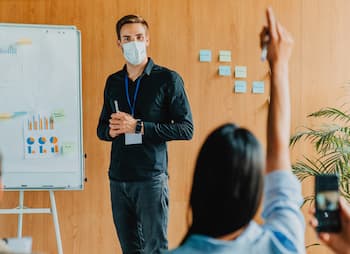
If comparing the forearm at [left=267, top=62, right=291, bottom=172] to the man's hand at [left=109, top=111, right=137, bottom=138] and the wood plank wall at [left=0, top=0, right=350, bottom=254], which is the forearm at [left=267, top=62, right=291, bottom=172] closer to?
the man's hand at [left=109, top=111, right=137, bottom=138]

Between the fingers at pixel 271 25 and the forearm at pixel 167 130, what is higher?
the fingers at pixel 271 25

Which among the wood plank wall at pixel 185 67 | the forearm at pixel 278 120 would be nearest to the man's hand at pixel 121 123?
the wood plank wall at pixel 185 67

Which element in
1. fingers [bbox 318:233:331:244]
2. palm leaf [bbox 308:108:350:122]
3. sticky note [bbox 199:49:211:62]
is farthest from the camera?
sticky note [bbox 199:49:211:62]

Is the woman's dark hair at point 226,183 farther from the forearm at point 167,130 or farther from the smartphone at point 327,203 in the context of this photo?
the forearm at point 167,130

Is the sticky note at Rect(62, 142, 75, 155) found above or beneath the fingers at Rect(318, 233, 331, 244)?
beneath

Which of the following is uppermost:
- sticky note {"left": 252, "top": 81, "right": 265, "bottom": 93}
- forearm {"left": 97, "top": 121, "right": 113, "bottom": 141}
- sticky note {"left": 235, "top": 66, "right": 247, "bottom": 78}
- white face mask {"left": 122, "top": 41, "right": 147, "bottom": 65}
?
white face mask {"left": 122, "top": 41, "right": 147, "bottom": 65}

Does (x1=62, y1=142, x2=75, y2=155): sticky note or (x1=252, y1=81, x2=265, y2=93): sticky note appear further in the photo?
(x1=252, y1=81, x2=265, y2=93): sticky note

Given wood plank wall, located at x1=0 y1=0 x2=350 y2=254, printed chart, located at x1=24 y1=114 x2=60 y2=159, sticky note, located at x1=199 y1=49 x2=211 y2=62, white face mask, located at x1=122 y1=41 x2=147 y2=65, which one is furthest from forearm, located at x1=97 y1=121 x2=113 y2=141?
sticky note, located at x1=199 y1=49 x2=211 y2=62

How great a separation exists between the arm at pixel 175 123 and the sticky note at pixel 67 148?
0.80 metres

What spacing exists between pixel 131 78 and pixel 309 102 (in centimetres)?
168

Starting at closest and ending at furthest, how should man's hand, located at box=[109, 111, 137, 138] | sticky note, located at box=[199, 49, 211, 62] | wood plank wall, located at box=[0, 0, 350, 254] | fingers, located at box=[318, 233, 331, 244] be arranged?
fingers, located at box=[318, 233, 331, 244], man's hand, located at box=[109, 111, 137, 138], wood plank wall, located at box=[0, 0, 350, 254], sticky note, located at box=[199, 49, 211, 62]

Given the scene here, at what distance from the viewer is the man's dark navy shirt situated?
2986 millimetres

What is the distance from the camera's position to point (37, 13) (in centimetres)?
391

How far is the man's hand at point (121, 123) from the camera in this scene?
2.96 meters
